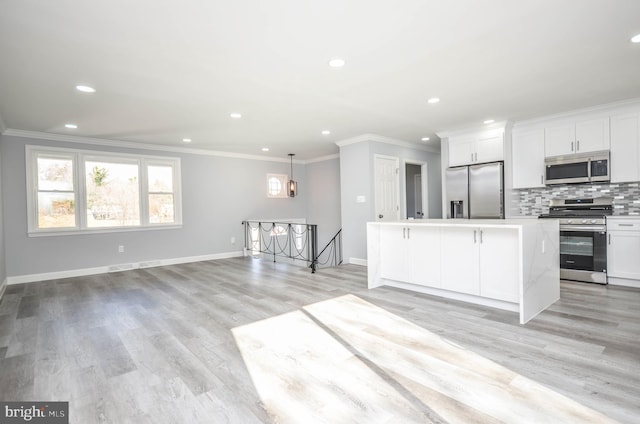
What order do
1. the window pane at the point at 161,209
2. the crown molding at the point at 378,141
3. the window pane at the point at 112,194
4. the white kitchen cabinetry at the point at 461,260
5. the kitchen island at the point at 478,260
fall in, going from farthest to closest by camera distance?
1. the window pane at the point at 161,209
2. the crown molding at the point at 378,141
3. the window pane at the point at 112,194
4. the white kitchen cabinetry at the point at 461,260
5. the kitchen island at the point at 478,260

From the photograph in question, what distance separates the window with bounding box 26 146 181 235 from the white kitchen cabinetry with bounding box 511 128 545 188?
6464mm

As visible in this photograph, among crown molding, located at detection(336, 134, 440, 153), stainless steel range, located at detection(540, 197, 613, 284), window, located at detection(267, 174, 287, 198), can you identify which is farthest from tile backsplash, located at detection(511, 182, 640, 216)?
window, located at detection(267, 174, 287, 198)

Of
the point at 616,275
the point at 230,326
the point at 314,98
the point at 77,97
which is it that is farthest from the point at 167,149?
the point at 616,275

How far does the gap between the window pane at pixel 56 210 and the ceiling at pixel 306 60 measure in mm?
1196

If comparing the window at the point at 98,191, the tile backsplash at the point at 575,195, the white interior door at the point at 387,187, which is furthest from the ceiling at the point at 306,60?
the white interior door at the point at 387,187

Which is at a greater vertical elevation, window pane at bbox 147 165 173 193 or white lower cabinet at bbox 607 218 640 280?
window pane at bbox 147 165 173 193

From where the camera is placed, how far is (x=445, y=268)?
383 cm

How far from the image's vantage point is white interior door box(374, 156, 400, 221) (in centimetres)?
641

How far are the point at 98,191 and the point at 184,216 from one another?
162 cm

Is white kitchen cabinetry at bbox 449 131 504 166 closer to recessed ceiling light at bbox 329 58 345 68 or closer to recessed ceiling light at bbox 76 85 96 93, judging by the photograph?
recessed ceiling light at bbox 329 58 345 68

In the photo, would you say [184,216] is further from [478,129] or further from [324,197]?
[478,129]

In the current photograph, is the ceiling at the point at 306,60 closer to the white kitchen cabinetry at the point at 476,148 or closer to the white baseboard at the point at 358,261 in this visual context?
the white kitchen cabinetry at the point at 476,148

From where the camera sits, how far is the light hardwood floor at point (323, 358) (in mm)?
1863

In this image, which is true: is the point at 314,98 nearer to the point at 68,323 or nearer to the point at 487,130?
the point at 487,130
